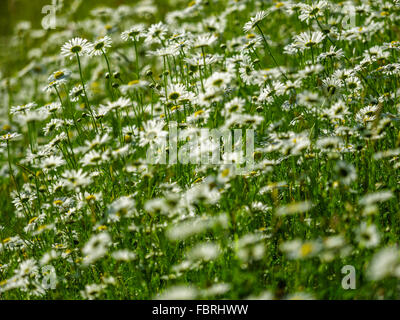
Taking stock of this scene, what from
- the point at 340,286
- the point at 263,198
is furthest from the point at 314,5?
the point at 340,286

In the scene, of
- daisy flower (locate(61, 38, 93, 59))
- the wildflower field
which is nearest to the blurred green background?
daisy flower (locate(61, 38, 93, 59))

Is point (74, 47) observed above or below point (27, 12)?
below

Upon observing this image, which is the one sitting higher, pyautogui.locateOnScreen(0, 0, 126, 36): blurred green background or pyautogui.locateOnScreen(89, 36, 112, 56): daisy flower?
pyautogui.locateOnScreen(0, 0, 126, 36): blurred green background

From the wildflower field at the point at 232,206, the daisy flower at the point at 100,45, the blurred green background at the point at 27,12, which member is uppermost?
the blurred green background at the point at 27,12

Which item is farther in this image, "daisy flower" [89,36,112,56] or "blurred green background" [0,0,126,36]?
"blurred green background" [0,0,126,36]

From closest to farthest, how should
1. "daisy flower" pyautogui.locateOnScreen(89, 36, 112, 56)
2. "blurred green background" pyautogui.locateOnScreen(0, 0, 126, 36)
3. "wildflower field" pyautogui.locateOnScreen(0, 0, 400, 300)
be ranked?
1. "wildflower field" pyautogui.locateOnScreen(0, 0, 400, 300)
2. "daisy flower" pyautogui.locateOnScreen(89, 36, 112, 56)
3. "blurred green background" pyautogui.locateOnScreen(0, 0, 126, 36)

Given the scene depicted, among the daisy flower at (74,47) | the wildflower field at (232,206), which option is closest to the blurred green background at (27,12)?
the daisy flower at (74,47)

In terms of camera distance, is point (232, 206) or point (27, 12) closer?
point (232, 206)

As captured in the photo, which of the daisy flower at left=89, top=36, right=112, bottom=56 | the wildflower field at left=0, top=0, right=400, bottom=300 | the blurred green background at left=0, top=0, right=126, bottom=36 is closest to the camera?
the wildflower field at left=0, top=0, right=400, bottom=300

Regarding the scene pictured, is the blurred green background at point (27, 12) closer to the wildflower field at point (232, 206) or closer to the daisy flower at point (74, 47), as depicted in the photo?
the daisy flower at point (74, 47)

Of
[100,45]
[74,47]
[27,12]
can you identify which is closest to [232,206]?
[100,45]

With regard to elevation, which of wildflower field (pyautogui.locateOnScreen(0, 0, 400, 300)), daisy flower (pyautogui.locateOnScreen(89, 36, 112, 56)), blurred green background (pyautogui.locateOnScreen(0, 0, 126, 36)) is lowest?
wildflower field (pyautogui.locateOnScreen(0, 0, 400, 300))

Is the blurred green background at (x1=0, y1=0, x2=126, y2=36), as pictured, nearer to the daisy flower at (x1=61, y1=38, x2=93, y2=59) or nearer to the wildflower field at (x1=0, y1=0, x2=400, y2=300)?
the daisy flower at (x1=61, y1=38, x2=93, y2=59)

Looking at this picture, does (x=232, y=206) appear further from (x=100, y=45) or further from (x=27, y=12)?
(x=27, y=12)
